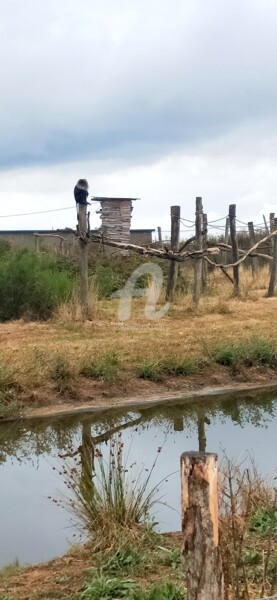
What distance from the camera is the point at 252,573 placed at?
373 centimetres

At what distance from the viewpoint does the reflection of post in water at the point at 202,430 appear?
23.5 ft

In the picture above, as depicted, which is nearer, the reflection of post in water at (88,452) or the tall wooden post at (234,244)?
the reflection of post in water at (88,452)

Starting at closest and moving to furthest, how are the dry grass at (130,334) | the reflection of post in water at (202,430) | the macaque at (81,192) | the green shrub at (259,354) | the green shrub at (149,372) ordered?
the reflection of post in water at (202,430)
the dry grass at (130,334)
the green shrub at (149,372)
the green shrub at (259,354)
the macaque at (81,192)

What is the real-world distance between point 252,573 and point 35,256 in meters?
12.5

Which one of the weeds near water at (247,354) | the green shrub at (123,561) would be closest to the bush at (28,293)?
the weeds near water at (247,354)

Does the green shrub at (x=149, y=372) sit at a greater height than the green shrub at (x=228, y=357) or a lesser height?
lesser

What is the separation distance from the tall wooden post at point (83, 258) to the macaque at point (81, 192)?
97 mm

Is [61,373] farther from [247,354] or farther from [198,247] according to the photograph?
[198,247]

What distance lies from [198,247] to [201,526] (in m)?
13.0

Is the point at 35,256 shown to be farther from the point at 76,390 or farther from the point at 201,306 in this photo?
the point at 76,390

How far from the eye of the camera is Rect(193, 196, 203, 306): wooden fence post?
49.0 feet

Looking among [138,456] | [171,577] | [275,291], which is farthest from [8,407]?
[275,291]

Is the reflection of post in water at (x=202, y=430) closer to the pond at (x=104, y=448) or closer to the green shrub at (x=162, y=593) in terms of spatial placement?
the pond at (x=104, y=448)

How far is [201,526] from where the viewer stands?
281 centimetres
